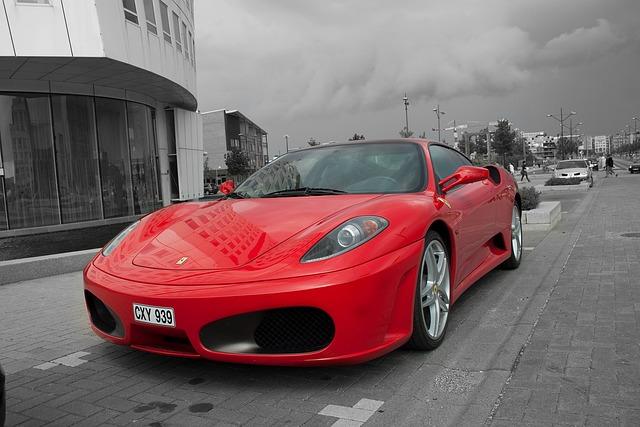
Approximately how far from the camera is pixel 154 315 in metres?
2.74

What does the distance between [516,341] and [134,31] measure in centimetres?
1201

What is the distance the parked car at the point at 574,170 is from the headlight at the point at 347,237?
22.4 metres

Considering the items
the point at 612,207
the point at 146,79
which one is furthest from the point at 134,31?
the point at 612,207

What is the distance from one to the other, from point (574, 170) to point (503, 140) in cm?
4116

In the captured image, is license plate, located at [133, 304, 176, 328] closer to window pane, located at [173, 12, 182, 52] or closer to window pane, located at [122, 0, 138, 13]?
window pane, located at [122, 0, 138, 13]

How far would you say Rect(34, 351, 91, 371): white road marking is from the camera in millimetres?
3471

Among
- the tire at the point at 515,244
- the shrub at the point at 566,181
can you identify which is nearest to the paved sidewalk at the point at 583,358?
the tire at the point at 515,244

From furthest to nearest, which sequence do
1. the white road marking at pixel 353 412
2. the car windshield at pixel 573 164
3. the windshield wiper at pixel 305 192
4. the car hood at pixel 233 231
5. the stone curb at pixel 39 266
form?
the car windshield at pixel 573 164
the stone curb at pixel 39 266
the windshield wiper at pixel 305 192
the car hood at pixel 233 231
the white road marking at pixel 353 412

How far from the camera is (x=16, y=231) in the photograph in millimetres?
12273

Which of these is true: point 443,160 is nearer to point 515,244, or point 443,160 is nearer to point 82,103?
point 515,244

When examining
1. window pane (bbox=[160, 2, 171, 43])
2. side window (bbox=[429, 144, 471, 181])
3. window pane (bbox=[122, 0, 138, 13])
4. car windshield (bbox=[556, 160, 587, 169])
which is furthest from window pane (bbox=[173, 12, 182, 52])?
car windshield (bbox=[556, 160, 587, 169])

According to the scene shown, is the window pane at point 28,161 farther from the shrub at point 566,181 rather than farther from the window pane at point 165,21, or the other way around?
the shrub at point 566,181

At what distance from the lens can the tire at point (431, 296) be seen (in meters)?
3.09

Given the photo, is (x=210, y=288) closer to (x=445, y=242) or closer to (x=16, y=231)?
(x=445, y=242)
